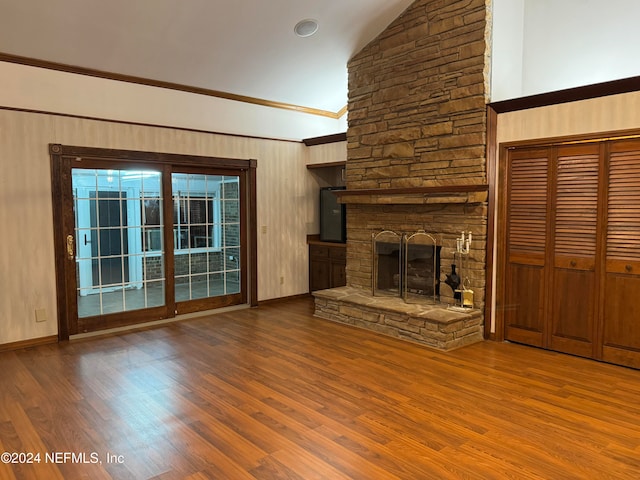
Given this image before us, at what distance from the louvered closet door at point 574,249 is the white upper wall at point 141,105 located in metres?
3.81

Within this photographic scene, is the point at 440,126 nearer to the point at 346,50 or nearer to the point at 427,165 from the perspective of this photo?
the point at 427,165

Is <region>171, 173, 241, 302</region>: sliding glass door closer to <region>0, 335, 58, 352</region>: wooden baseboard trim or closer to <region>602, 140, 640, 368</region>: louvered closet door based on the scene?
<region>0, 335, 58, 352</region>: wooden baseboard trim

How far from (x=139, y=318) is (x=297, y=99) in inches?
146

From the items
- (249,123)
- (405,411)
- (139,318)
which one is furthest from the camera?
(249,123)

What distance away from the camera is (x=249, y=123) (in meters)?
6.33

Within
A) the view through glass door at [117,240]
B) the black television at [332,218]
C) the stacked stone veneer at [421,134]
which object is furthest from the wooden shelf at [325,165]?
the view through glass door at [117,240]

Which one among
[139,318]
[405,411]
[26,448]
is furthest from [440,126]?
[26,448]

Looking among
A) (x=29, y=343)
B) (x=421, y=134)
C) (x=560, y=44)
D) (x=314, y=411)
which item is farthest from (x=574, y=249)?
(x=29, y=343)

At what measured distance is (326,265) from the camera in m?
6.87

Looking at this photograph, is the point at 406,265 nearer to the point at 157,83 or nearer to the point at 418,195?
the point at 418,195

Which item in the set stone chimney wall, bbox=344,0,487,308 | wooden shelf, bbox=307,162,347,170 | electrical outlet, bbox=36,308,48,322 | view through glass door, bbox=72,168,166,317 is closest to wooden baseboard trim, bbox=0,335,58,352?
electrical outlet, bbox=36,308,48,322

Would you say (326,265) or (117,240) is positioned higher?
(117,240)

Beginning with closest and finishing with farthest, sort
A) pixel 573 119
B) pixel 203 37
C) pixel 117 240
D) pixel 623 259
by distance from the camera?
1. pixel 623 259
2. pixel 573 119
3. pixel 203 37
4. pixel 117 240

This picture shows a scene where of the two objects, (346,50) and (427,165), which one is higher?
(346,50)
